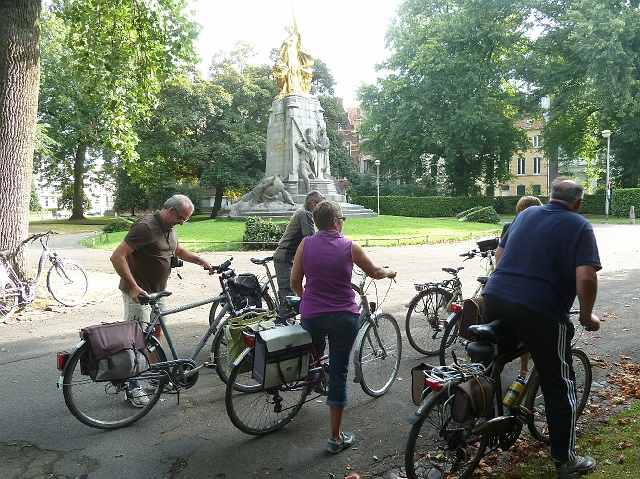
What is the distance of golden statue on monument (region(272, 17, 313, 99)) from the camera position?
30453 millimetres

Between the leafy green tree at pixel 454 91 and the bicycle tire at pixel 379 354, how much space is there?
36187 millimetres

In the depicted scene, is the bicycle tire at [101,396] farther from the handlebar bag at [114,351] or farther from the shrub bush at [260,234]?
the shrub bush at [260,234]

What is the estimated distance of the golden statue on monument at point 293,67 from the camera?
30453 millimetres

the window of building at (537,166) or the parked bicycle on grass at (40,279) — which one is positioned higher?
the window of building at (537,166)

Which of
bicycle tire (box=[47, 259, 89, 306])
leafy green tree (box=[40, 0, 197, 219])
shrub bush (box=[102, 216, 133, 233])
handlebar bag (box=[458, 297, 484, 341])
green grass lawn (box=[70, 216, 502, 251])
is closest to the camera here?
handlebar bag (box=[458, 297, 484, 341])

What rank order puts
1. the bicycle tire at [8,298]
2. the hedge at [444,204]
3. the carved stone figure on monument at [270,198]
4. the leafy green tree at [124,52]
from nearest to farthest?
the bicycle tire at [8,298] → the leafy green tree at [124,52] → the carved stone figure on monument at [270,198] → the hedge at [444,204]

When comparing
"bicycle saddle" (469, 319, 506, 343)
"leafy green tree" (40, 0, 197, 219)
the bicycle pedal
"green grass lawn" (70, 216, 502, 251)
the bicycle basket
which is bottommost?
"green grass lawn" (70, 216, 502, 251)

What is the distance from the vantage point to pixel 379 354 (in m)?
5.34

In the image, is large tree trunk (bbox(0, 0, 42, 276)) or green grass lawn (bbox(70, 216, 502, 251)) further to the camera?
green grass lawn (bbox(70, 216, 502, 251))

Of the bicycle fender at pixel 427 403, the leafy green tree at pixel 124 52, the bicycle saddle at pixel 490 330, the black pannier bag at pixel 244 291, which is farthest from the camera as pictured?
the leafy green tree at pixel 124 52

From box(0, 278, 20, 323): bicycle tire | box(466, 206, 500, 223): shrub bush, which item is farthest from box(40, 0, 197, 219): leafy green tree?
box(466, 206, 500, 223): shrub bush

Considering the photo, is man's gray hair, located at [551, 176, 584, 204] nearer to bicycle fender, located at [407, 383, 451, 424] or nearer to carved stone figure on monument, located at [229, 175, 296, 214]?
bicycle fender, located at [407, 383, 451, 424]

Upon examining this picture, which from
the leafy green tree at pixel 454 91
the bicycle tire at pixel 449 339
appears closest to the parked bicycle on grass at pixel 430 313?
the bicycle tire at pixel 449 339

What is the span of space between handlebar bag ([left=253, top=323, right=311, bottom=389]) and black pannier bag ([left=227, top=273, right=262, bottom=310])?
4.41ft
